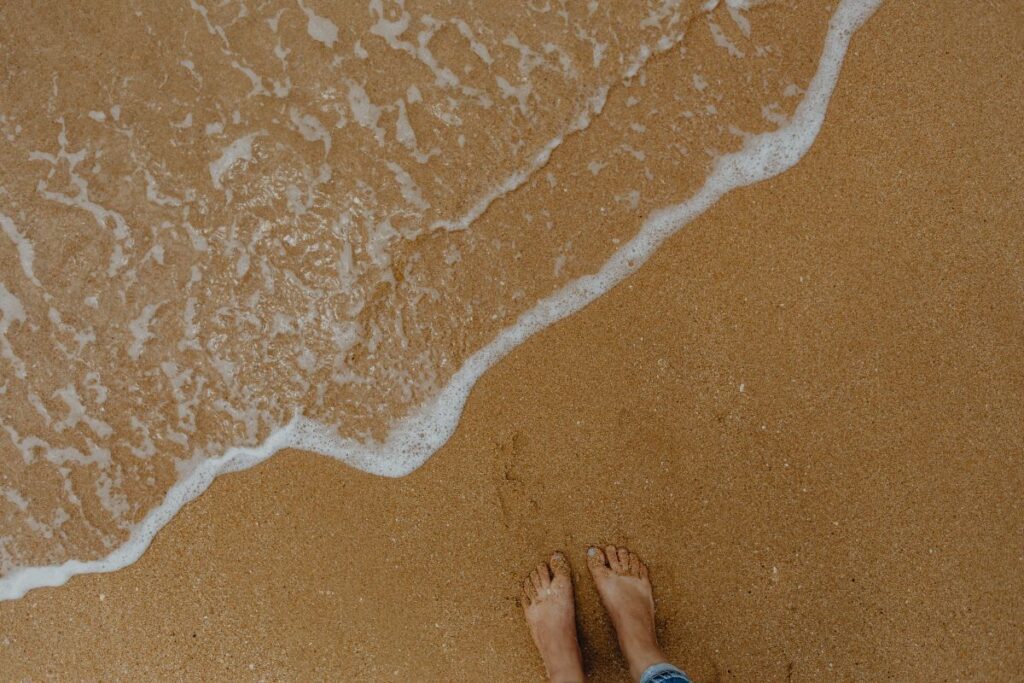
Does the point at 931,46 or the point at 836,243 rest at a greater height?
the point at 931,46

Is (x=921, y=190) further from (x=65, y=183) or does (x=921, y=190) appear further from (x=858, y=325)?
(x=65, y=183)

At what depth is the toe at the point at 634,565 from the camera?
1971 mm

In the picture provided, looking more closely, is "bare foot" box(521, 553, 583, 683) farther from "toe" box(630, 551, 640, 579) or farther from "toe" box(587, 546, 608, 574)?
"toe" box(630, 551, 640, 579)

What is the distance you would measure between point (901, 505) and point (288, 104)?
2573 mm

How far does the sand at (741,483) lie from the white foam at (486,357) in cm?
5

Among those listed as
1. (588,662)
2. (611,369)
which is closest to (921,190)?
(611,369)

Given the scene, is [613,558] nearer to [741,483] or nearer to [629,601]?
[629,601]

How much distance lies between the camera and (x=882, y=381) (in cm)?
198

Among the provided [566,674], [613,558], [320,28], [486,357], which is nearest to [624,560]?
[613,558]

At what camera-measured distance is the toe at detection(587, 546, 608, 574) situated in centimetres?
199

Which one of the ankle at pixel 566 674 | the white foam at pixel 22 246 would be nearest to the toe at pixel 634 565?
the ankle at pixel 566 674

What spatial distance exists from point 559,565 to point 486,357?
764 mm

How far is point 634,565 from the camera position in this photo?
6.50 feet

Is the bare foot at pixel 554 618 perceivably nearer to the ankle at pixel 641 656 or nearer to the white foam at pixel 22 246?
the ankle at pixel 641 656
